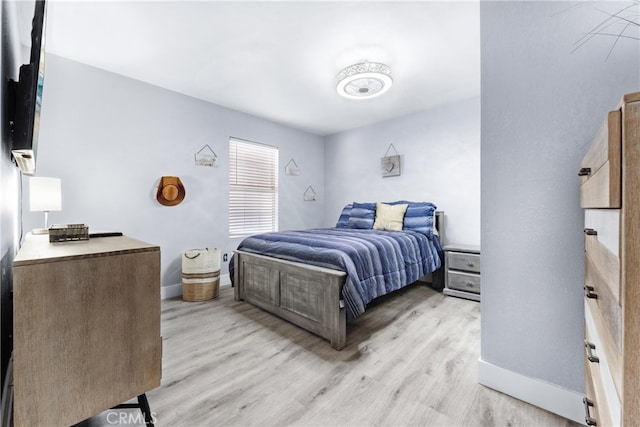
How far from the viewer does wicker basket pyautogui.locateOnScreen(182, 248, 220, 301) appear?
299 cm

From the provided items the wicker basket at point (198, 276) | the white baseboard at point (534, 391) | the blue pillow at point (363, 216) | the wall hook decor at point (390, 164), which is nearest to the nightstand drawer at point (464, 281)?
the blue pillow at point (363, 216)

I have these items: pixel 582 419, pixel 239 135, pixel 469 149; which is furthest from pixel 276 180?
pixel 582 419

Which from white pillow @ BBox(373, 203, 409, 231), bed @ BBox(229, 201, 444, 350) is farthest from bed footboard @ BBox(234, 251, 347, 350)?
white pillow @ BBox(373, 203, 409, 231)

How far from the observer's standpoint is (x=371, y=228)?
373 cm

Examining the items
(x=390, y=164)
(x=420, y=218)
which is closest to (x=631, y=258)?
(x=420, y=218)

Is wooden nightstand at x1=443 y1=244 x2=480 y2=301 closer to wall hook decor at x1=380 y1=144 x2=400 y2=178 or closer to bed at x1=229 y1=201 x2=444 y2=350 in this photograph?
bed at x1=229 y1=201 x2=444 y2=350

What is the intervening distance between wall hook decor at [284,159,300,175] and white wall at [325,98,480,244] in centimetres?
81

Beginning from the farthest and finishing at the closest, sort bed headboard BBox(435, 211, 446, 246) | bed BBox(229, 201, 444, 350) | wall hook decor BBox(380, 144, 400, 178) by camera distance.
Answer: wall hook decor BBox(380, 144, 400, 178)
bed headboard BBox(435, 211, 446, 246)
bed BBox(229, 201, 444, 350)

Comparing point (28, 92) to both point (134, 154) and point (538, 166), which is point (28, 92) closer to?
point (134, 154)

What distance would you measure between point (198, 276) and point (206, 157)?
5.02 ft

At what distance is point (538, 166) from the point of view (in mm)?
1374

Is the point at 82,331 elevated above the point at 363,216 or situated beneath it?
situated beneath

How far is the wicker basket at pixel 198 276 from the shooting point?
2994 mm

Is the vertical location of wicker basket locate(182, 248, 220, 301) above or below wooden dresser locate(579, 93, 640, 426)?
below
